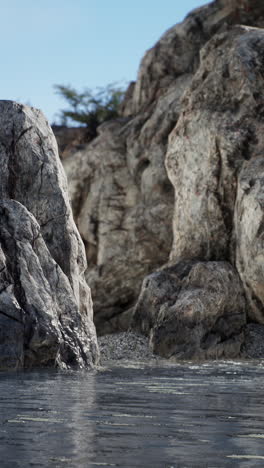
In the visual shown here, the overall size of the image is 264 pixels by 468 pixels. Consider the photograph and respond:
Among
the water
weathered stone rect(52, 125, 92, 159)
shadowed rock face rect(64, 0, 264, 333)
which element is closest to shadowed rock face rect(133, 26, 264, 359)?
shadowed rock face rect(64, 0, 264, 333)

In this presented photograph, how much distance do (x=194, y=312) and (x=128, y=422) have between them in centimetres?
1499

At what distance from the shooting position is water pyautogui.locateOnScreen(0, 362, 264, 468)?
5.06 meters

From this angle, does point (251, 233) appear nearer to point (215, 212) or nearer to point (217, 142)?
point (215, 212)

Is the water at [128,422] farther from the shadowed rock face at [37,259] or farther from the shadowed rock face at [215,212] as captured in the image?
the shadowed rock face at [215,212]

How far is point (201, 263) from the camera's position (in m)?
23.7

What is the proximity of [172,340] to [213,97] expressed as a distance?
29.9 ft

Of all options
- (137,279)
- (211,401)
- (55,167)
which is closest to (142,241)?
(137,279)

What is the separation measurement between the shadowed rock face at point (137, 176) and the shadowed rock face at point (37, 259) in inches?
625

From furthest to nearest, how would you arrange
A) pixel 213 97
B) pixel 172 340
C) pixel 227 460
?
pixel 213 97 → pixel 172 340 → pixel 227 460

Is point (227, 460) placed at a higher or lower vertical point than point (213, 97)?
lower

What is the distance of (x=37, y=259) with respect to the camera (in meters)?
14.0

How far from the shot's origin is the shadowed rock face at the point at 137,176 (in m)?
32.3

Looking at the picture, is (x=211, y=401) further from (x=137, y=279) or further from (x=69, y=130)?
(x=69, y=130)

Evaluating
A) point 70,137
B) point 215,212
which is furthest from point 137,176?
point 215,212
